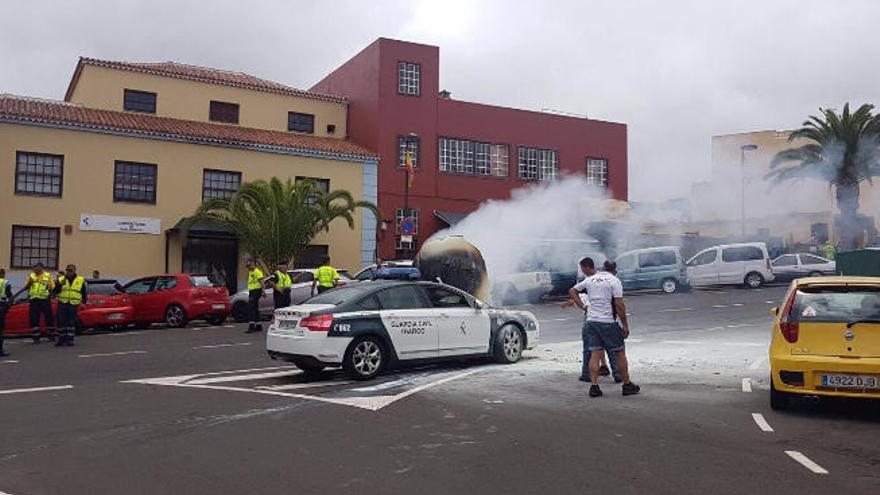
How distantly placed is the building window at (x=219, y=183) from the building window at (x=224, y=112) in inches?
135

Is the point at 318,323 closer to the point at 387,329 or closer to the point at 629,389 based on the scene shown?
the point at 387,329

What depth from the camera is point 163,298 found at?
18.7 meters

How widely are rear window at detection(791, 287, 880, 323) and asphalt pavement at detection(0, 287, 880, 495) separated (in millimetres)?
1029

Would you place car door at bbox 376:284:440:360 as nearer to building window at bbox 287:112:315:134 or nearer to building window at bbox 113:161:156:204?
building window at bbox 113:161:156:204

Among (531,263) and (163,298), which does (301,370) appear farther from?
(531,263)

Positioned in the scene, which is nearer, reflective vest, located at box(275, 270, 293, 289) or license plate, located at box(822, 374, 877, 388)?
license plate, located at box(822, 374, 877, 388)

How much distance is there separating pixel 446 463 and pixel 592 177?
32.1m

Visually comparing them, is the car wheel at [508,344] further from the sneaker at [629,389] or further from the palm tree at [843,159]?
the palm tree at [843,159]

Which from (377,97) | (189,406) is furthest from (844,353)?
(377,97)

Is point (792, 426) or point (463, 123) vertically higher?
point (463, 123)

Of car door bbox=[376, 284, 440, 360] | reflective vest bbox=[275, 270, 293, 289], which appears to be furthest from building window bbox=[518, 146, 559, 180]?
car door bbox=[376, 284, 440, 360]

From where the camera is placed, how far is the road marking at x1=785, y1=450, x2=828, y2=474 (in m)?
5.37

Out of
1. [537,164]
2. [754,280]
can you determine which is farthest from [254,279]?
[537,164]

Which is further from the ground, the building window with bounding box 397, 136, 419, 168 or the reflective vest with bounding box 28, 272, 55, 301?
the building window with bounding box 397, 136, 419, 168
